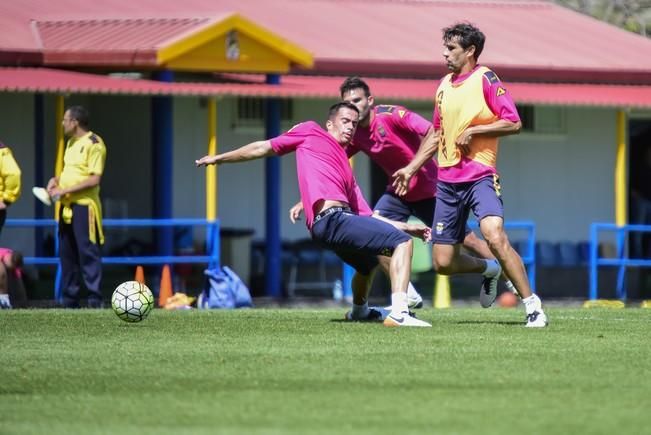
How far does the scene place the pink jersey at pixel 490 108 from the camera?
11414mm

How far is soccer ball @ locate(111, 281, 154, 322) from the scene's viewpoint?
1230 centimetres

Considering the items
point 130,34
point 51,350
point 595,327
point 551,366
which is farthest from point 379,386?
point 130,34

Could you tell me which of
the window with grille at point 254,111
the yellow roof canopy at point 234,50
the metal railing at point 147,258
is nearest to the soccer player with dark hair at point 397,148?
the metal railing at point 147,258

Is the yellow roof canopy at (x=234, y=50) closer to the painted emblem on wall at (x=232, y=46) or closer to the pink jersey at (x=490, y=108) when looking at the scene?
the painted emblem on wall at (x=232, y=46)

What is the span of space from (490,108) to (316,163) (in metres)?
1.34

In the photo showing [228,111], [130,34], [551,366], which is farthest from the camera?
[228,111]

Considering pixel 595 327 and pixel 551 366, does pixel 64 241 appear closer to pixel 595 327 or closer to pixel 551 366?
pixel 595 327

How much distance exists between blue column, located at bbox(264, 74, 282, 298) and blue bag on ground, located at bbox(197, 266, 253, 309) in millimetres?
2851

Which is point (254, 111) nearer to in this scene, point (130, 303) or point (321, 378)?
point (130, 303)

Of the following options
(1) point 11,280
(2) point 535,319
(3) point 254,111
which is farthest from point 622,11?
(2) point 535,319

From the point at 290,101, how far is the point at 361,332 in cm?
1208

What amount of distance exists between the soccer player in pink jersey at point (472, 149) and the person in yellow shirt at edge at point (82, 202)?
202 inches

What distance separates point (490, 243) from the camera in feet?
37.0

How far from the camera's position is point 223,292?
693 inches
